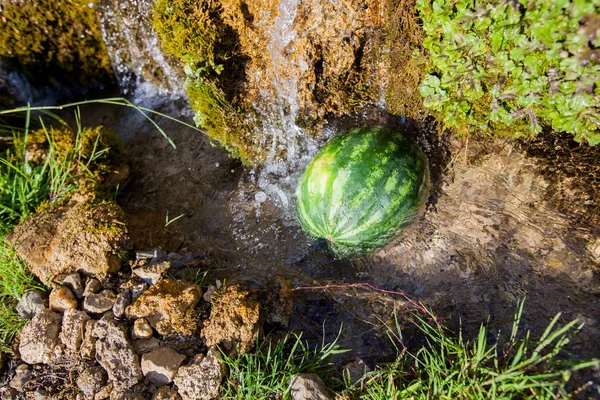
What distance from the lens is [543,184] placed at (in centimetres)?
302

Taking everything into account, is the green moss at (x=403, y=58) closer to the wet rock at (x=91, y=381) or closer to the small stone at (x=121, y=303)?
the small stone at (x=121, y=303)

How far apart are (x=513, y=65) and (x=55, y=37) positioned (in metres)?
4.06

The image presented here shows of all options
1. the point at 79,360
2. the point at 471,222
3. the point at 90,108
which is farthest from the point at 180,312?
the point at 90,108

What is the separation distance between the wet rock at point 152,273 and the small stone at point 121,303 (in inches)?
6.5

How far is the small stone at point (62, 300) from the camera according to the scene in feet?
9.08

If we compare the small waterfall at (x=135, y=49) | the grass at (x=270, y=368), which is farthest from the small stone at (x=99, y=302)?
the small waterfall at (x=135, y=49)

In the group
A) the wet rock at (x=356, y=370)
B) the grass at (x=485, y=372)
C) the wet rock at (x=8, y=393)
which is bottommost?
the wet rock at (x=8, y=393)

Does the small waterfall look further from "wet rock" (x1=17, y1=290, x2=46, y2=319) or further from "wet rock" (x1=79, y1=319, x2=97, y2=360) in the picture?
"wet rock" (x1=79, y1=319, x2=97, y2=360)

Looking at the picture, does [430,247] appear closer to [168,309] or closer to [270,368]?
[270,368]

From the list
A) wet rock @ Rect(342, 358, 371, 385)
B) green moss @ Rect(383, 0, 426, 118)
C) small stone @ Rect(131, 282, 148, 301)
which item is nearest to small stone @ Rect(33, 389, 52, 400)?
small stone @ Rect(131, 282, 148, 301)

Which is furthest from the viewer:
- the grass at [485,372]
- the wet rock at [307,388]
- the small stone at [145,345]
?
the small stone at [145,345]

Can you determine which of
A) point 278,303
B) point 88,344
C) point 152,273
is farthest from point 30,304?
point 278,303

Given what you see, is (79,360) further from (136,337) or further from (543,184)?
(543,184)

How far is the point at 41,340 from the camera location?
2650 mm
